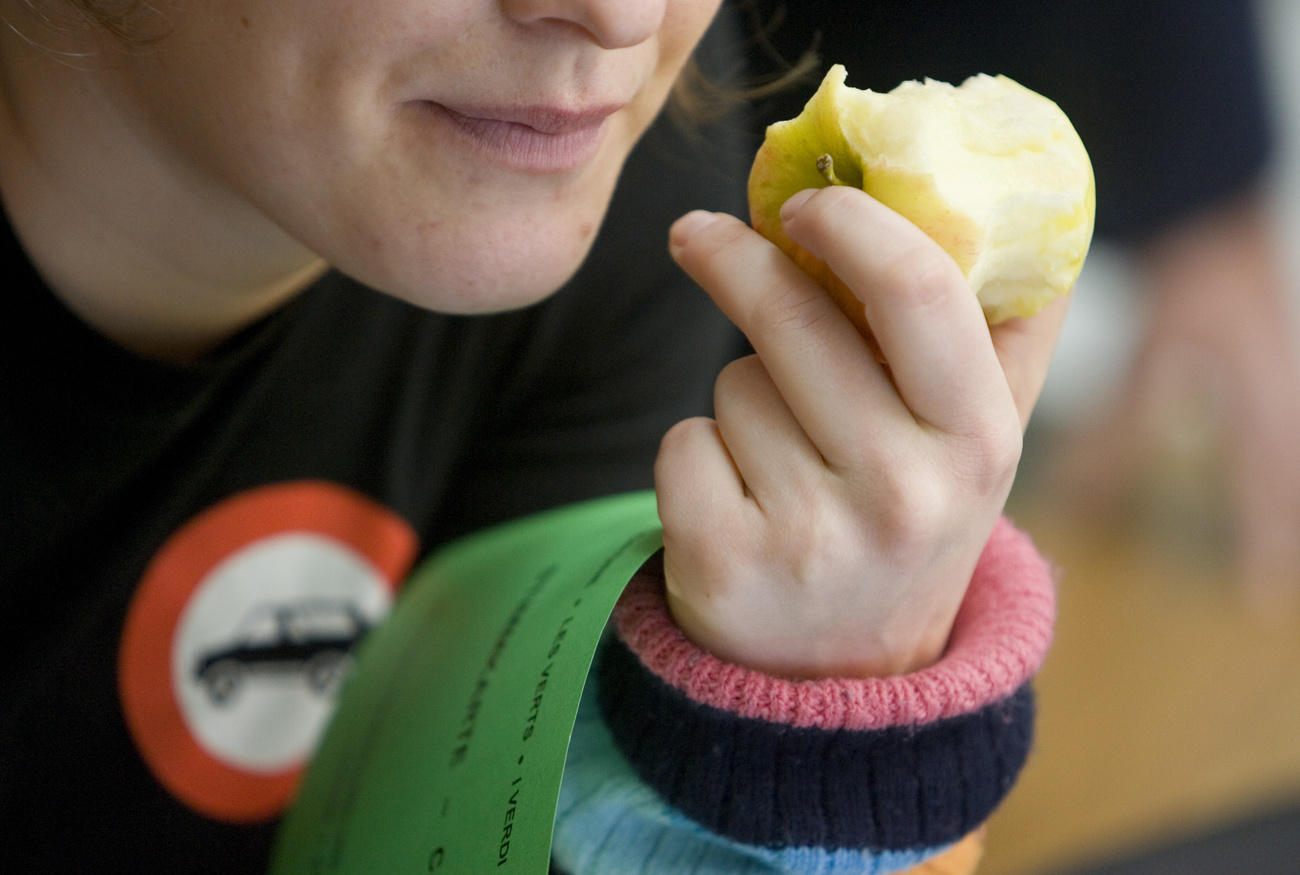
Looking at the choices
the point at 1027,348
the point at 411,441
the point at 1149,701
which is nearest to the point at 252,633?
the point at 411,441

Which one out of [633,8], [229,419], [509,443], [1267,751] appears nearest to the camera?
[633,8]

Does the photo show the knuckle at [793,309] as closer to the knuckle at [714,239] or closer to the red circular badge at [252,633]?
the knuckle at [714,239]

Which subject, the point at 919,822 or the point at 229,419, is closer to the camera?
the point at 919,822

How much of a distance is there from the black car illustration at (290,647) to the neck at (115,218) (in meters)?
0.19

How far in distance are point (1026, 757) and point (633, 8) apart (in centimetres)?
35

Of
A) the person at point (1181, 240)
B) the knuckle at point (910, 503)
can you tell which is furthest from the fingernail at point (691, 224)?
the person at point (1181, 240)

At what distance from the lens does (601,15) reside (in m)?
0.41

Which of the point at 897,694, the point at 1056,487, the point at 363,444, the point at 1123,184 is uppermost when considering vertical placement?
the point at 897,694

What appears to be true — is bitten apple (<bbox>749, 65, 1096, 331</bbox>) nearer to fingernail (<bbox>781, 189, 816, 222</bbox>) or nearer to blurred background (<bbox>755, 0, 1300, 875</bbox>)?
fingernail (<bbox>781, 189, 816, 222</bbox>)

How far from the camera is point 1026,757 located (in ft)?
1.58

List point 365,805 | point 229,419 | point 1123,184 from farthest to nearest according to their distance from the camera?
1. point 1123,184
2. point 229,419
3. point 365,805

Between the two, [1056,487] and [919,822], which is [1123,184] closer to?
[1056,487]

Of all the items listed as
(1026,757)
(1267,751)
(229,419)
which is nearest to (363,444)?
(229,419)

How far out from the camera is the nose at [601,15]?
1.35 ft
